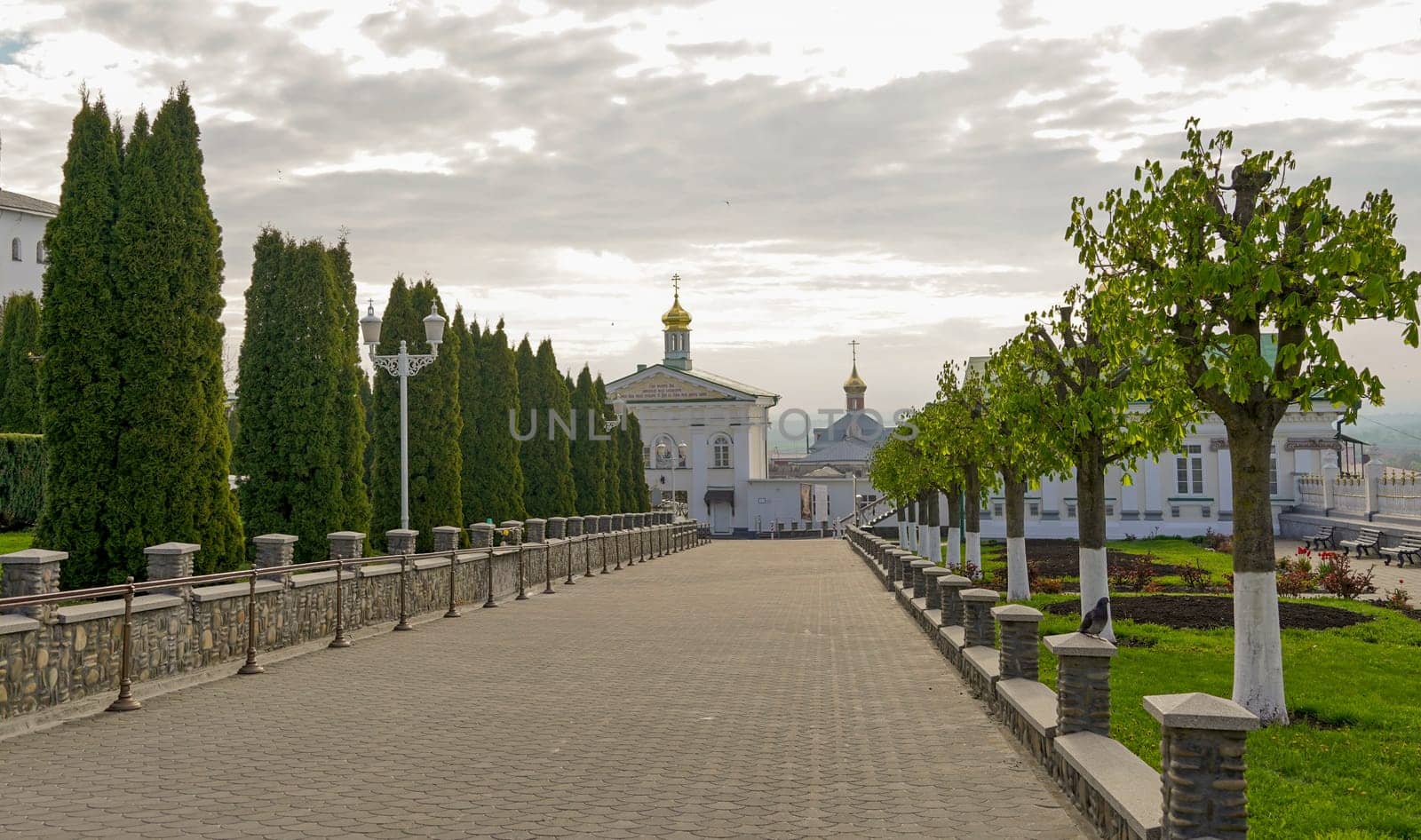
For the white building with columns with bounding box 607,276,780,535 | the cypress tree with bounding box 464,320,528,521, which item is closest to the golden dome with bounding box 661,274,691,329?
the white building with columns with bounding box 607,276,780,535

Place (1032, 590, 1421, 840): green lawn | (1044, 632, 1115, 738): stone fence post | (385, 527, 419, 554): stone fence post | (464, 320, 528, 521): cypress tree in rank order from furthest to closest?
(464, 320, 528, 521): cypress tree
(385, 527, 419, 554): stone fence post
(1044, 632, 1115, 738): stone fence post
(1032, 590, 1421, 840): green lawn

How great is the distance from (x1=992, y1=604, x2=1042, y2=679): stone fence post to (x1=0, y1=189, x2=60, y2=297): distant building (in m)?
60.9

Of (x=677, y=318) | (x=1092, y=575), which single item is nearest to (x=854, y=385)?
(x=677, y=318)

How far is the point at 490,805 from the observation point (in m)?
7.43

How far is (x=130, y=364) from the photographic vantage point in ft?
50.8

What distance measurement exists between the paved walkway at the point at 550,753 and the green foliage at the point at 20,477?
1534cm

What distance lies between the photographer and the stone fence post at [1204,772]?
5.47m

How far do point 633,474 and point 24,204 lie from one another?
33.4 m

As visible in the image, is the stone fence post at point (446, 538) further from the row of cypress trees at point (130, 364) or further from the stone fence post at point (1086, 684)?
the stone fence post at point (1086, 684)

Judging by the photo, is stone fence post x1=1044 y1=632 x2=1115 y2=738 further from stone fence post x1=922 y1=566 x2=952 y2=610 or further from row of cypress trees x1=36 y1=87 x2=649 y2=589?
row of cypress trees x1=36 y1=87 x2=649 y2=589

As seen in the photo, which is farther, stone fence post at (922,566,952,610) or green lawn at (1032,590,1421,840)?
stone fence post at (922,566,952,610)


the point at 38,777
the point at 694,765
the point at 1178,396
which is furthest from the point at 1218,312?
the point at 38,777

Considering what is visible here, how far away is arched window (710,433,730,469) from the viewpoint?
274 feet

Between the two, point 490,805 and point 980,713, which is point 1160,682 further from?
point 490,805
